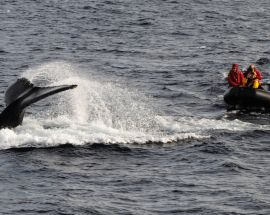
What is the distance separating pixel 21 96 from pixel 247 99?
12561 millimetres

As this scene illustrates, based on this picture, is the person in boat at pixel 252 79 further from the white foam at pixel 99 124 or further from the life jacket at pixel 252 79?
the white foam at pixel 99 124

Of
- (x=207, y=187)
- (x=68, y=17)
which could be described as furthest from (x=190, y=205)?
(x=68, y=17)

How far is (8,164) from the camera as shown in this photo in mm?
23828

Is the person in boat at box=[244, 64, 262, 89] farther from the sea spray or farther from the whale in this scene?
the whale

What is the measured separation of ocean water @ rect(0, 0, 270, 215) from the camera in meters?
21.8

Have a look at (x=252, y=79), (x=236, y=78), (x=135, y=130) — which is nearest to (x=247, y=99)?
(x=252, y=79)

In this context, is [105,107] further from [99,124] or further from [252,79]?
[252,79]

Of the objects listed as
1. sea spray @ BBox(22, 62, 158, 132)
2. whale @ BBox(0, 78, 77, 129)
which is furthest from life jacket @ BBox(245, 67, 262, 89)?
whale @ BBox(0, 78, 77, 129)

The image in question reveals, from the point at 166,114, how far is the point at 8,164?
979cm

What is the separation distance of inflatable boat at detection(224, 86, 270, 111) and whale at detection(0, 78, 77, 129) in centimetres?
1168

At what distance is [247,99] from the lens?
112 ft

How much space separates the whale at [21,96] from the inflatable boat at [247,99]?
11.7 meters

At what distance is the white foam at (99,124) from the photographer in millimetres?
26359

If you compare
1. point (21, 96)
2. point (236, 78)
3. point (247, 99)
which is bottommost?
point (247, 99)
